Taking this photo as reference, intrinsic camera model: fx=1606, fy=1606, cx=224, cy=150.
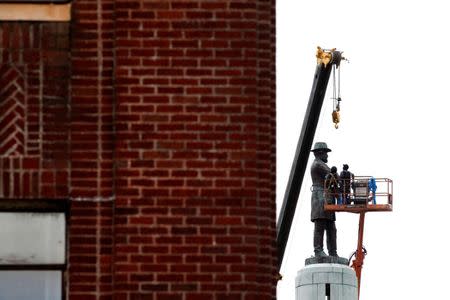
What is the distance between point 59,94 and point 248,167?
1.56 meters

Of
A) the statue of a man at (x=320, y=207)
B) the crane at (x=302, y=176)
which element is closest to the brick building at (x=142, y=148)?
the crane at (x=302, y=176)

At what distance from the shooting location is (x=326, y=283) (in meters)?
59.6

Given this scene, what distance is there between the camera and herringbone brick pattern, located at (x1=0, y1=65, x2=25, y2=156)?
12.2m

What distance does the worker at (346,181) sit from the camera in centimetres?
6450

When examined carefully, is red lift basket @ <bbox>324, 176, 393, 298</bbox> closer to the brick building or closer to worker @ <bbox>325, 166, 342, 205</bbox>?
worker @ <bbox>325, 166, 342, 205</bbox>

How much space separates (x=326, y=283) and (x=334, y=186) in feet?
17.8

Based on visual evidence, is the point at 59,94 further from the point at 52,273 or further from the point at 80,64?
the point at 52,273

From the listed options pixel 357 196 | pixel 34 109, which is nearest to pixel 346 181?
pixel 357 196

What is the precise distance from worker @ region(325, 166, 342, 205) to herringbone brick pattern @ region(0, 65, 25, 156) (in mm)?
49483

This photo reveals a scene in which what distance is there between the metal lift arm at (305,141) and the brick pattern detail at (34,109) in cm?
3454

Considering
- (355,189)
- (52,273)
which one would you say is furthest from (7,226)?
(355,189)

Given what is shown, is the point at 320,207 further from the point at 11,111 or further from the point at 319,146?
the point at 11,111

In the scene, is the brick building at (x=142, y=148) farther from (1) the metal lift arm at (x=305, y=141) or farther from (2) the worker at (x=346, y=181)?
(2) the worker at (x=346, y=181)

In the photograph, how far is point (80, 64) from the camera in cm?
1243
